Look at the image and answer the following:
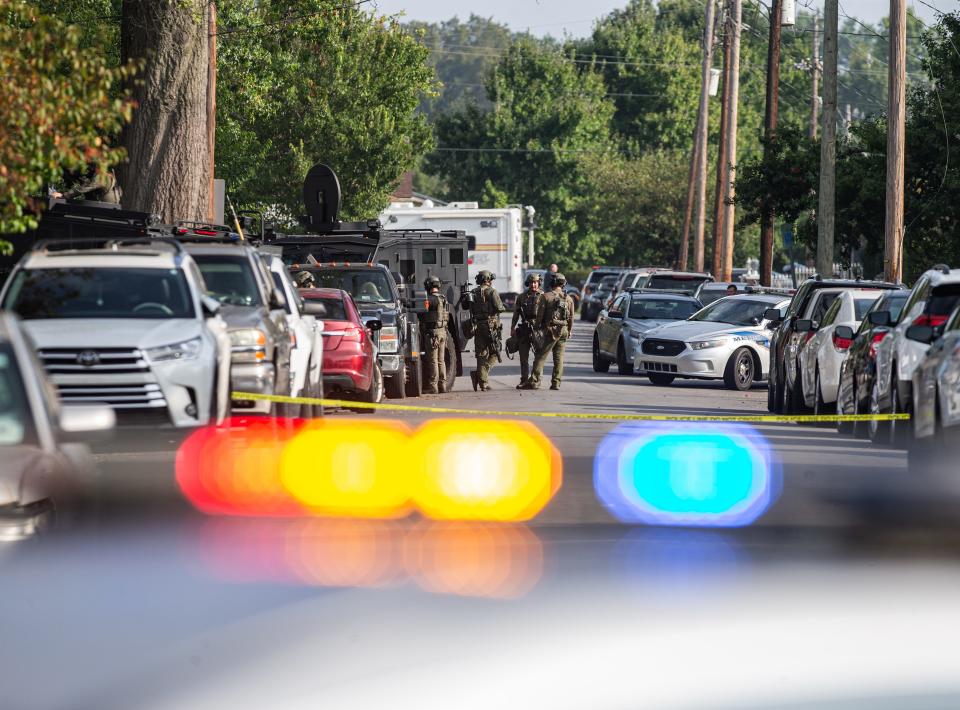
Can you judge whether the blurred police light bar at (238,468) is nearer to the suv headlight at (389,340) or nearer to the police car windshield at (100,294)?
the police car windshield at (100,294)

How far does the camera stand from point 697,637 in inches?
319

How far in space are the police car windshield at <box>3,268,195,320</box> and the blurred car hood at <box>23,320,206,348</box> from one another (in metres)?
0.23

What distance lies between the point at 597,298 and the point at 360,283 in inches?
1394

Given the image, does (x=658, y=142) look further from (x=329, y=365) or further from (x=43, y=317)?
(x=43, y=317)

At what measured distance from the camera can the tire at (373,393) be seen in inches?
853

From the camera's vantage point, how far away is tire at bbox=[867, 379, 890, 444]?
1683 cm

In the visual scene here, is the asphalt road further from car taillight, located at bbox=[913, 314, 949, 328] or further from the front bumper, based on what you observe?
car taillight, located at bbox=[913, 314, 949, 328]

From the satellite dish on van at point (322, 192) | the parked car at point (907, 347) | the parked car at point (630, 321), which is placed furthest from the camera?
the satellite dish on van at point (322, 192)

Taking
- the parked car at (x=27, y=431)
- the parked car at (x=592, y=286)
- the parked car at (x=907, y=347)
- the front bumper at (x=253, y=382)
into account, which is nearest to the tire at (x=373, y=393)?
the front bumper at (x=253, y=382)

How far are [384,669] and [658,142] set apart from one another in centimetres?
10016

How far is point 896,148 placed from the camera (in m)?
29.2

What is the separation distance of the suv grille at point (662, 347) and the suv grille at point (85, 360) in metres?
17.1

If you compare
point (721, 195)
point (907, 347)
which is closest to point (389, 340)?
point (907, 347)

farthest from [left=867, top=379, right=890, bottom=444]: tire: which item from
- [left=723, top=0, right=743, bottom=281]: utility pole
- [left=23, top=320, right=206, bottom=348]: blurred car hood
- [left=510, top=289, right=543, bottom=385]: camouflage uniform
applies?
[left=723, top=0, right=743, bottom=281]: utility pole
